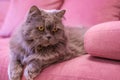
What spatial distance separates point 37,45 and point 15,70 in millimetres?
182

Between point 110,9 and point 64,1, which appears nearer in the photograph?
point 110,9

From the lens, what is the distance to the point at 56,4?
6.22 feet

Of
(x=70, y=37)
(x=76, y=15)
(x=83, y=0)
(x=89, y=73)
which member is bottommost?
(x=89, y=73)

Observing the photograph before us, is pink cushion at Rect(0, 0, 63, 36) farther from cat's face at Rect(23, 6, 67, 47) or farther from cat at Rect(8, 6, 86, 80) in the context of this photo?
cat's face at Rect(23, 6, 67, 47)

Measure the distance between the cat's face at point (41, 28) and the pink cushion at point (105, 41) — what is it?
6.9 inches

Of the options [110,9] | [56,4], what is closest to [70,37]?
[110,9]

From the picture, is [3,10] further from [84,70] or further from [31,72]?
[84,70]

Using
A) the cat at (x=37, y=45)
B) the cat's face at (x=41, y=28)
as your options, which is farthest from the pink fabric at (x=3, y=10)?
the cat's face at (x=41, y=28)

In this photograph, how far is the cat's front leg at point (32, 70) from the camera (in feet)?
3.55

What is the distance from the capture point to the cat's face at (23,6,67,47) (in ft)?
3.51

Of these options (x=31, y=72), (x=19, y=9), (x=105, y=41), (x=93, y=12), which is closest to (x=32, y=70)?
(x=31, y=72)

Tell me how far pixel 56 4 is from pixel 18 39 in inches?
31.4

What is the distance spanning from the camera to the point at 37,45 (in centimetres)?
110

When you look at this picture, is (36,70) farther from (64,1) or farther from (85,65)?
(64,1)
